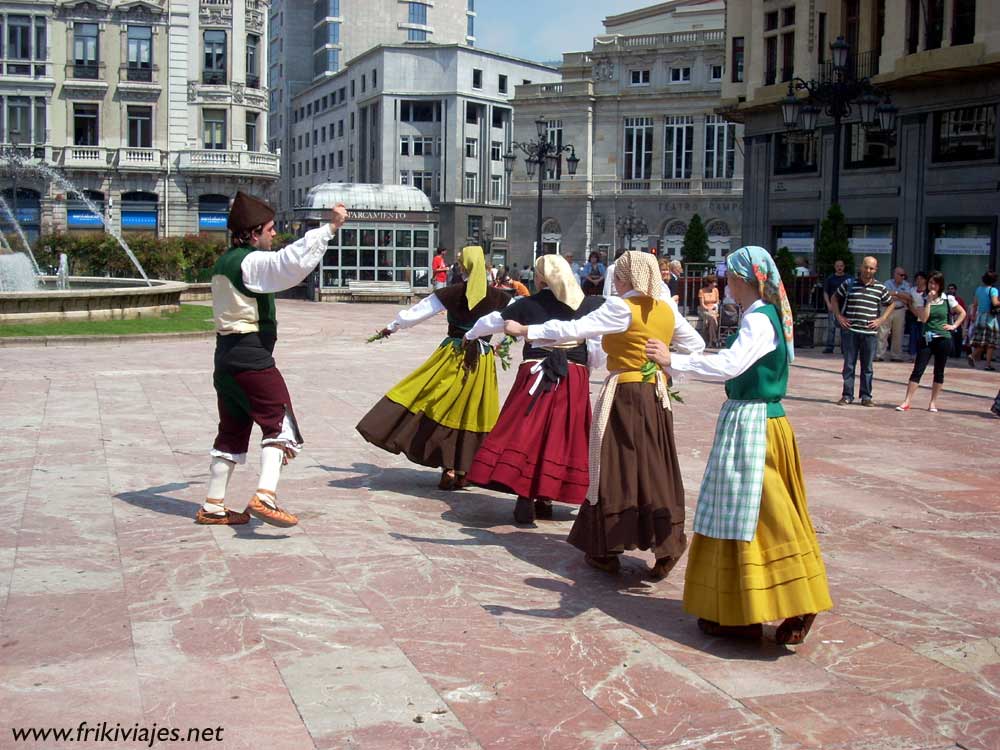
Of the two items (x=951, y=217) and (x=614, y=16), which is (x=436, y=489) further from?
(x=614, y=16)

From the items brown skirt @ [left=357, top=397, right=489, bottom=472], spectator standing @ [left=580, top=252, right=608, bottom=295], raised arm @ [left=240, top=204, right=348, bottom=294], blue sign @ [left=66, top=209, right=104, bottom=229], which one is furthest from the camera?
blue sign @ [left=66, top=209, right=104, bottom=229]

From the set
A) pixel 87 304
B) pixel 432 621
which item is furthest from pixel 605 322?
pixel 87 304

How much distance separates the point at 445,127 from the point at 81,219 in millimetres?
27383

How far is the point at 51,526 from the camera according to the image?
7305 millimetres

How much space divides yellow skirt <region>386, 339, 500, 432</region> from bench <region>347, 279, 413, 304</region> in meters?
32.7

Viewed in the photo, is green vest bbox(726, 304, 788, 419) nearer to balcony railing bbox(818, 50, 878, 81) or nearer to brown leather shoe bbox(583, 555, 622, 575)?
brown leather shoe bbox(583, 555, 622, 575)

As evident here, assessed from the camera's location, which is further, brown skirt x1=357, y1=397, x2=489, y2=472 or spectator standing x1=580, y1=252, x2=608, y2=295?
spectator standing x1=580, y1=252, x2=608, y2=295

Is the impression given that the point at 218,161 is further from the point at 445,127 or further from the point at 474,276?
the point at 474,276

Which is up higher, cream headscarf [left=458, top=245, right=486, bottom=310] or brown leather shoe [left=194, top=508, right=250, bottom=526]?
cream headscarf [left=458, top=245, right=486, bottom=310]

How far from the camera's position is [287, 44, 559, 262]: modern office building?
77.1 meters

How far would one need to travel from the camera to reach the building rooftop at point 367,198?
42.8 m

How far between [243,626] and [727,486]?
2.33 m

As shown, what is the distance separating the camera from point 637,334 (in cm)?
656

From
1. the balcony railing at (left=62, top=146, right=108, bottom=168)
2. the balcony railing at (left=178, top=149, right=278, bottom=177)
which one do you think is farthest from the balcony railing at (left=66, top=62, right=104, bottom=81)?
the balcony railing at (left=178, top=149, right=278, bottom=177)
